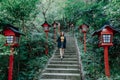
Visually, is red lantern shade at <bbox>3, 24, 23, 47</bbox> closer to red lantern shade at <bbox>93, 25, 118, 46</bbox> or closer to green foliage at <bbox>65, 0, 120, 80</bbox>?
green foliage at <bbox>65, 0, 120, 80</bbox>

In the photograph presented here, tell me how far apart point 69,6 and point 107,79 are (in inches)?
555

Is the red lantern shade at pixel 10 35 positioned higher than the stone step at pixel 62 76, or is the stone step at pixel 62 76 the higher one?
the red lantern shade at pixel 10 35

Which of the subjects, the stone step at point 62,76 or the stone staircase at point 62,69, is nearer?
the stone step at point 62,76

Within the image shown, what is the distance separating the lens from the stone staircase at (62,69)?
36.4ft

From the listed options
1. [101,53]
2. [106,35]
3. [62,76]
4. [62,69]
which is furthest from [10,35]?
[101,53]

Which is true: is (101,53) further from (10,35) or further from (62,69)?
(10,35)

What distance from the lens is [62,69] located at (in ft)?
A: 39.5

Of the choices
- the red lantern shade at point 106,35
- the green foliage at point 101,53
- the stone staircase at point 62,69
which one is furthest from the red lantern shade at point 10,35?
the red lantern shade at point 106,35

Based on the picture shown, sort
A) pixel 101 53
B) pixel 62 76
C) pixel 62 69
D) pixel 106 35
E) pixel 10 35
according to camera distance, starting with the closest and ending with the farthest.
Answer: pixel 10 35
pixel 106 35
pixel 62 76
pixel 62 69
pixel 101 53

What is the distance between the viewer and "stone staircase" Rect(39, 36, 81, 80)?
437 inches

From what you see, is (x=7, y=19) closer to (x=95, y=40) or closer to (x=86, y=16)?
(x=95, y=40)

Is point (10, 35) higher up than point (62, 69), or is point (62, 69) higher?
point (10, 35)

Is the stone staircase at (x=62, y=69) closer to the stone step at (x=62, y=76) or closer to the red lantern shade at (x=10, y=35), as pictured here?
the stone step at (x=62, y=76)

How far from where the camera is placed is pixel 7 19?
11258 mm
